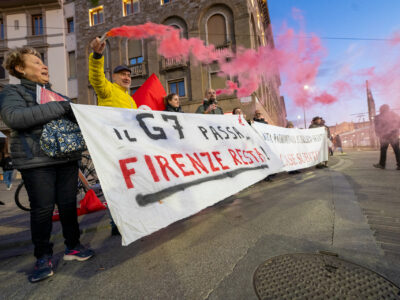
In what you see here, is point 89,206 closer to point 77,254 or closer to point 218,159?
point 77,254

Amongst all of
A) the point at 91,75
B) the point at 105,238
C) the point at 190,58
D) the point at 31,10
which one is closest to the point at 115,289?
the point at 105,238

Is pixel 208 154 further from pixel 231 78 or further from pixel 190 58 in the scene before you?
pixel 190 58

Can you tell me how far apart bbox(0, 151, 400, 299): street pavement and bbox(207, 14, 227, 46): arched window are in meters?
14.1

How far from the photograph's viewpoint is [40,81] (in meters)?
1.89

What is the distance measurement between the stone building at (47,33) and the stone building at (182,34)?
0.99m

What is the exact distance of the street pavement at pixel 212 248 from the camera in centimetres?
153

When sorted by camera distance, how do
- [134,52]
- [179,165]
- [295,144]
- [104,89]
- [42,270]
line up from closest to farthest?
[42,270]
[179,165]
[104,89]
[295,144]
[134,52]

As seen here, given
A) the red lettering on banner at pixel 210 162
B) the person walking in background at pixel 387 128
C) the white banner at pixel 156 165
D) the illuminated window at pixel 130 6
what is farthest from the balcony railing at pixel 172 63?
the red lettering on banner at pixel 210 162

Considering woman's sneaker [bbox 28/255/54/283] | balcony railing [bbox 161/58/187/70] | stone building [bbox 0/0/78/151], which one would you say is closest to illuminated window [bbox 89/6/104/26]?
stone building [bbox 0/0/78/151]

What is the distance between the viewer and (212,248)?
79.8 inches

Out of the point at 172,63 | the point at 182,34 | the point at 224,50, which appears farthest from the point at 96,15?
the point at 224,50

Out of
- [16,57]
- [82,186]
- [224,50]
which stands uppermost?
[224,50]

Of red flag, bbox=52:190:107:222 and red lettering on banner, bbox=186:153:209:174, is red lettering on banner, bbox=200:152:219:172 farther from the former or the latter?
red flag, bbox=52:190:107:222

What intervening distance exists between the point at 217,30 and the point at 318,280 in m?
16.2
